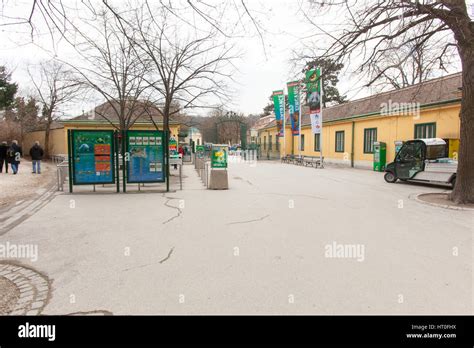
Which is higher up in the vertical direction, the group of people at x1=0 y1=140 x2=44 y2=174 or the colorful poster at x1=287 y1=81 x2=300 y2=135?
the colorful poster at x1=287 y1=81 x2=300 y2=135

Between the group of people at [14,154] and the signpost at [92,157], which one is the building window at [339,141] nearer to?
the signpost at [92,157]

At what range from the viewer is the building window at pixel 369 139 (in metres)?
22.2

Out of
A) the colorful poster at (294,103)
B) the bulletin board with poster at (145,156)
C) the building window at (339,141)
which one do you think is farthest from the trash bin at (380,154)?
the bulletin board with poster at (145,156)

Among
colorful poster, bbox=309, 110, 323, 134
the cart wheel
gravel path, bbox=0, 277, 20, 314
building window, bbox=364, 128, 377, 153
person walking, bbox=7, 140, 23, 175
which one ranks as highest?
colorful poster, bbox=309, 110, 323, 134

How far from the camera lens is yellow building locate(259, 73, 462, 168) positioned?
16.3 meters

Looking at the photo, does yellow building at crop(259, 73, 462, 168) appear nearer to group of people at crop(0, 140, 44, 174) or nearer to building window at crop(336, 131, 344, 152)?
building window at crop(336, 131, 344, 152)

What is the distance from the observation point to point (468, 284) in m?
4.04

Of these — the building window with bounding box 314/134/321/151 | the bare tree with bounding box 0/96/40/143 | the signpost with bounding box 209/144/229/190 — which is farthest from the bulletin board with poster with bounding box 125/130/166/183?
the bare tree with bounding box 0/96/40/143

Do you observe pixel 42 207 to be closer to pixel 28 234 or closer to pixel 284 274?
pixel 28 234

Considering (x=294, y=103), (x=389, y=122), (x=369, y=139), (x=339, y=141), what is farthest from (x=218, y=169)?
(x=294, y=103)

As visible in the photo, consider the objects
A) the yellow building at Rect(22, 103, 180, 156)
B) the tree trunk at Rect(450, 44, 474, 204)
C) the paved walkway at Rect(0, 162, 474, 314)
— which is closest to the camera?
the paved walkway at Rect(0, 162, 474, 314)

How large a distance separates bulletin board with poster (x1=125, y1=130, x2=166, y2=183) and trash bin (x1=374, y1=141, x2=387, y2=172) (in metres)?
14.2
